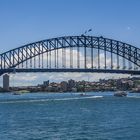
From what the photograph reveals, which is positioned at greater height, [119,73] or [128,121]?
[119,73]

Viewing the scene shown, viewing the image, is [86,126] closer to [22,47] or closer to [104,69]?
[104,69]

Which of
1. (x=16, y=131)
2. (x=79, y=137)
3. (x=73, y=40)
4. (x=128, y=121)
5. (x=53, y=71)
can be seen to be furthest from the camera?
(x=73, y=40)

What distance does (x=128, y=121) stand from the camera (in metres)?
57.8

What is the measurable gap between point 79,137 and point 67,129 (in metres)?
5.54

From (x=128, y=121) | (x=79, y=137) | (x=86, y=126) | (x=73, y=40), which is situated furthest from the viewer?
(x=73, y=40)

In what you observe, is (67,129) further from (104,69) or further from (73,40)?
(73,40)

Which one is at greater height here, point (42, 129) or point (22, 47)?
point (22, 47)

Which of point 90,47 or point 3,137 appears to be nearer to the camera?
point 3,137

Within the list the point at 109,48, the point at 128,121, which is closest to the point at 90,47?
the point at 109,48

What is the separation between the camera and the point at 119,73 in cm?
14275

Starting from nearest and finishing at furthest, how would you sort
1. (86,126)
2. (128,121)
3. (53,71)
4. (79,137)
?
(79,137), (86,126), (128,121), (53,71)

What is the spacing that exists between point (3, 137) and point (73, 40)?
370 ft

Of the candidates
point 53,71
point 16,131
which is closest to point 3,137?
point 16,131

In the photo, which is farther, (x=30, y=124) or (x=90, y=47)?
(x=90, y=47)
